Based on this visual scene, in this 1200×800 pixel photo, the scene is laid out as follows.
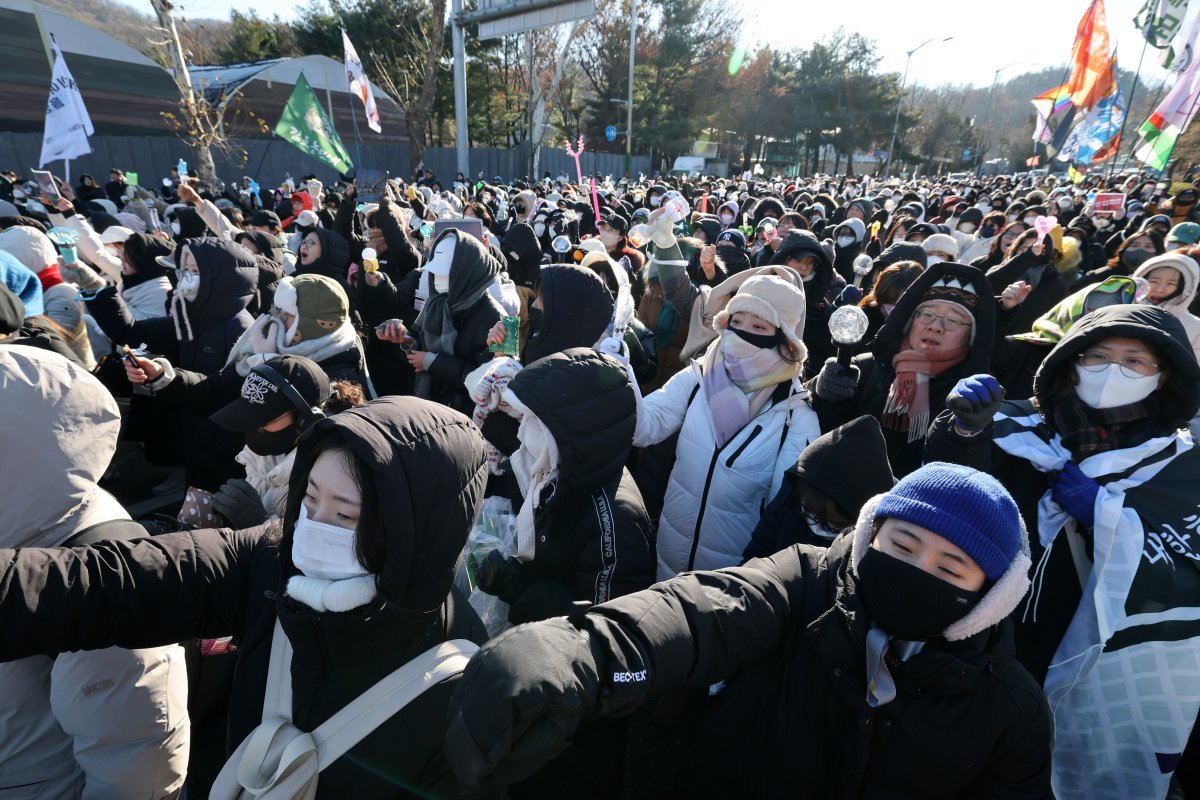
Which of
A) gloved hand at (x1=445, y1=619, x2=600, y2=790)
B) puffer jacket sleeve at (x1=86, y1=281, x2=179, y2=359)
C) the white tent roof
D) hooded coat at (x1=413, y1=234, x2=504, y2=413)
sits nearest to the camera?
gloved hand at (x1=445, y1=619, x2=600, y2=790)

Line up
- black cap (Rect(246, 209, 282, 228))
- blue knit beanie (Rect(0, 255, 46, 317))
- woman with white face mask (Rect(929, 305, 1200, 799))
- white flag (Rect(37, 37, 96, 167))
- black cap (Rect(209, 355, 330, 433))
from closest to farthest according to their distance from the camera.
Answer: woman with white face mask (Rect(929, 305, 1200, 799))
black cap (Rect(209, 355, 330, 433))
blue knit beanie (Rect(0, 255, 46, 317))
black cap (Rect(246, 209, 282, 228))
white flag (Rect(37, 37, 96, 167))

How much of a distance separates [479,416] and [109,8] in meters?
74.1

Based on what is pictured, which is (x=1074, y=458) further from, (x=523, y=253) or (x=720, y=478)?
(x=523, y=253)

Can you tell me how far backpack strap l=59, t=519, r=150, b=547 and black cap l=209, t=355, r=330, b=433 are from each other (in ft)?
3.27

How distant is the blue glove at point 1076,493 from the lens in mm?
1970

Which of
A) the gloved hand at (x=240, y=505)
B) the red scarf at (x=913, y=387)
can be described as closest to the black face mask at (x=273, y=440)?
the gloved hand at (x=240, y=505)

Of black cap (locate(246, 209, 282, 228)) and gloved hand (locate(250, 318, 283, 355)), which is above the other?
black cap (locate(246, 209, 282, 228))

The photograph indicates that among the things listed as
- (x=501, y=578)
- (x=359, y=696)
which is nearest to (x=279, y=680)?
(x=359, y=696)

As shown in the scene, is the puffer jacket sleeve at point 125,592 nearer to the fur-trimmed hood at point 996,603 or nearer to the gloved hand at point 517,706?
the gloved hand at point 517,706

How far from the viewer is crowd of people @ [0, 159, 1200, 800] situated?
1322 mm

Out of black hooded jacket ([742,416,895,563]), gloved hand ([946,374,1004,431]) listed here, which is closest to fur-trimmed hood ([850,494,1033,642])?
black hooded jacket ([742,416,895,563])

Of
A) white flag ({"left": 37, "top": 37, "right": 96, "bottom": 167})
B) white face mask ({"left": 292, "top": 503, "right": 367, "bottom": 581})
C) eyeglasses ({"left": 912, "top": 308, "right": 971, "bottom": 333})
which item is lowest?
white face mask ({"left": 292, "top": 503, "right": 367, "bottom": 581})

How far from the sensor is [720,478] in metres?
2.58

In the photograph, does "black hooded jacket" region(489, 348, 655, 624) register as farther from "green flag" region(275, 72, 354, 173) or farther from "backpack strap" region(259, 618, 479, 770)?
"green flag" region(275, 72, 354, 173)
